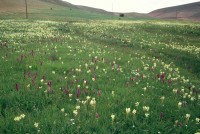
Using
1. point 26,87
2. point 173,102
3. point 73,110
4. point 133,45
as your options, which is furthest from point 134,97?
point 133,45

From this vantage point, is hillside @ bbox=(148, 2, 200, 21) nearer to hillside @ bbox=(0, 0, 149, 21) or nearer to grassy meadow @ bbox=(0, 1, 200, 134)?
hillside @ bbox=(0, 0, 149, 21)

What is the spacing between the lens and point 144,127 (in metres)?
5.87

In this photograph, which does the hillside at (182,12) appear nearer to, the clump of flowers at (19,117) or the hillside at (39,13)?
the hillside at (39,13)

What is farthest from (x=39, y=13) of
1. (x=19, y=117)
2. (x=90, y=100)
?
(x=19, y=117)

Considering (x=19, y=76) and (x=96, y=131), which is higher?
(x=19, y=76)

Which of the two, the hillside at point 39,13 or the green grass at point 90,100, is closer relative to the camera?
the green grass at point 90,100

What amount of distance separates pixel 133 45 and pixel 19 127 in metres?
18.3

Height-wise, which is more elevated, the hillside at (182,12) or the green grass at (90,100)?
the hillside at (182,12)

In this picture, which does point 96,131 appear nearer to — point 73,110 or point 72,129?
point 72,129

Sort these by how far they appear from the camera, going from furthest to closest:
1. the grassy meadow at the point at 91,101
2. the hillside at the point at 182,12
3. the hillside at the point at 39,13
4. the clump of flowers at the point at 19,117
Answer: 1. the hillside at the point at 182,12
2. the hillside at the point at 39,13
3. the grassy meadow at the point at 91,101
4. the clump of flowers at the point at 19,117

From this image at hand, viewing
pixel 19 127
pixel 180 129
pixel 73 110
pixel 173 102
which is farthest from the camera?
pixel 173 102

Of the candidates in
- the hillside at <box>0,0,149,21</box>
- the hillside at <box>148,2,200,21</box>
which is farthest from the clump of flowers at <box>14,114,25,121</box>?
the hillside at <box>148,2,200,21</box>

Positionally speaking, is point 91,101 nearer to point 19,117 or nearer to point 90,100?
point 90,100

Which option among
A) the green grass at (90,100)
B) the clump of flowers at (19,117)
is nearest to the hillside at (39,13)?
the green grass at (90,100)
